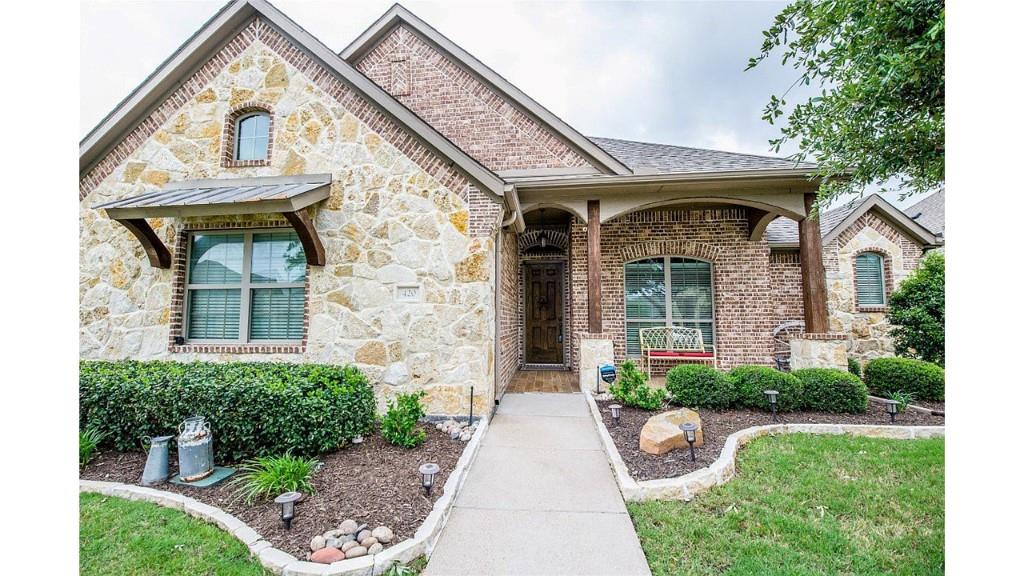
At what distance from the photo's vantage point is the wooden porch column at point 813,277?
6.19 metres

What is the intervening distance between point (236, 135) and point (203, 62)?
1095 mm

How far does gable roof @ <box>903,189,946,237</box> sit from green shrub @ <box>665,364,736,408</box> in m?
13.0

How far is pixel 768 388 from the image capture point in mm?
5133

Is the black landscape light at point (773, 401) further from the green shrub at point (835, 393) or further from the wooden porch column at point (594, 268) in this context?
the wooden porch column at point (594, 268)

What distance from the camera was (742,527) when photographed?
2.75 metres

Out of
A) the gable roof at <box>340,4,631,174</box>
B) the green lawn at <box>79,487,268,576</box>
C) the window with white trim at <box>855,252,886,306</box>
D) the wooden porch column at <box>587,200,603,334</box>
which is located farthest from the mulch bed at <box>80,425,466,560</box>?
the window with white trim at <box>855,252,886,306</box>

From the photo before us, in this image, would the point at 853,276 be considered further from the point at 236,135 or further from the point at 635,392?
the point at 236,135

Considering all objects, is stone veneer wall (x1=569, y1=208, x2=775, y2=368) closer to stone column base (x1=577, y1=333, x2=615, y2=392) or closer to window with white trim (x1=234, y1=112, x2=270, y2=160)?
stone column base (x1=577, y1=333, x2=615, y2=392)

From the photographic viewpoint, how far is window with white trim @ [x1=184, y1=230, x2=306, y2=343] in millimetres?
5340

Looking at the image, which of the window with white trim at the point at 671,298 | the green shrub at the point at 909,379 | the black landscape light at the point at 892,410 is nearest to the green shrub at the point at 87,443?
the window with white trim at the point at 671,298

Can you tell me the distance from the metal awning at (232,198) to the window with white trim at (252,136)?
490mm
